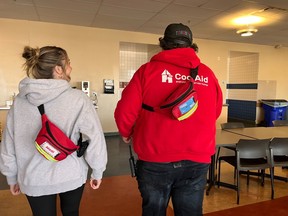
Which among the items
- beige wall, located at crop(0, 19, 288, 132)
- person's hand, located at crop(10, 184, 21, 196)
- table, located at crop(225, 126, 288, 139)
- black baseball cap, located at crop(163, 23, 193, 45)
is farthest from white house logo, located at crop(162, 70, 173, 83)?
beige wall, located at crop(0, 19, 288, 132)

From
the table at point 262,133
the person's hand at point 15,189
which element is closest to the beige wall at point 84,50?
the table at point 262,133

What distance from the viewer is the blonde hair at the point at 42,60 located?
3.69 feet

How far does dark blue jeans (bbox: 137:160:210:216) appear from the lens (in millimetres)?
1161

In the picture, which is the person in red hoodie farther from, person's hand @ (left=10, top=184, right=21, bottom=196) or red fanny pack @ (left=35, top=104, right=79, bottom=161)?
→ person's hand @ (left=10, top=184, right=21, bottom=196)

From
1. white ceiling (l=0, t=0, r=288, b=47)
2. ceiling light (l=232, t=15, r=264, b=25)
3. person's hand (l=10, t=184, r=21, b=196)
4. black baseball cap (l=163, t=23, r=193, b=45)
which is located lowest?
person's hand (l=10, t=184, r=21, b=196)

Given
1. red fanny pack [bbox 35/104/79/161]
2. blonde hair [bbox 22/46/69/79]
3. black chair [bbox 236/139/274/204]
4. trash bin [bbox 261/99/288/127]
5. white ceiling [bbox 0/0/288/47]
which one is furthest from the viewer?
trash bin [bbox 261/99/288/127]

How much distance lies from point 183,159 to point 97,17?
175 inches

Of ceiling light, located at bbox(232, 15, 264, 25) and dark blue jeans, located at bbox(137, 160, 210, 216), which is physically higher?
ceiling light, located at bbox(232, 15, 264, 25)

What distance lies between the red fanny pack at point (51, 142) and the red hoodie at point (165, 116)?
31cm

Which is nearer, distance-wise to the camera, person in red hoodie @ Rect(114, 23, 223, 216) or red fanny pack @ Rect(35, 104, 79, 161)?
red fanny pack @ Rect(35, 104, 79, 161)

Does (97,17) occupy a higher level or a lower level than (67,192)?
higher

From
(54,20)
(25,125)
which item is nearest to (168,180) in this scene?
(25,125)

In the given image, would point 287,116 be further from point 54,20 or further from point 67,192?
point 67,192

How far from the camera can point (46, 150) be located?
3.39ft
